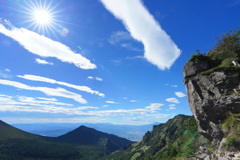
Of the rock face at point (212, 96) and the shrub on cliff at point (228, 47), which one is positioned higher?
the shrub on cliff at point (228, 47)

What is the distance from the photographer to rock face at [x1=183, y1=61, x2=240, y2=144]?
26.3 m

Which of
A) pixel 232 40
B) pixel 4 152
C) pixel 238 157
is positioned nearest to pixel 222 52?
pixel 232 40

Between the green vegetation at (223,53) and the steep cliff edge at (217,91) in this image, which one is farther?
the green vegetation at (223,53)

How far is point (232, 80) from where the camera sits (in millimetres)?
26859

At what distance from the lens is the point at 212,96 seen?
96.3 ft

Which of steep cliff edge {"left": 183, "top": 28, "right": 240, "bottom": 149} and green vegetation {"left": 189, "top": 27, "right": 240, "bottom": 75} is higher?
green vegetation {"left": 189, "top": 27, "right": 240, "bottom": 75}

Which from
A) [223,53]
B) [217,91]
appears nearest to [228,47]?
[223,53]

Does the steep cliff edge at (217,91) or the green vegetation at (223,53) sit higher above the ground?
the green vegetation at (223,53)

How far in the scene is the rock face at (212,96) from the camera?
26.3m

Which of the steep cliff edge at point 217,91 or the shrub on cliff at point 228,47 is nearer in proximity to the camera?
the steep cliff edge at point 217,91

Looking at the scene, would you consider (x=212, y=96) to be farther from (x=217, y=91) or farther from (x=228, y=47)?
(x=228, y=47)

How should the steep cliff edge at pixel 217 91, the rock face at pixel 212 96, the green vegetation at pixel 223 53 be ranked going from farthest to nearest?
the green vegetation at pixel 223 53, the rock face at pixel 212 96, the steep cliff edge at pixel 217 91

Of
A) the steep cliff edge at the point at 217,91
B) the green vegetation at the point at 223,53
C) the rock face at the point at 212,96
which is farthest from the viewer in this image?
the green vegetation at the point at 223,53

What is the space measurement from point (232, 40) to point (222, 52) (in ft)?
13.2
